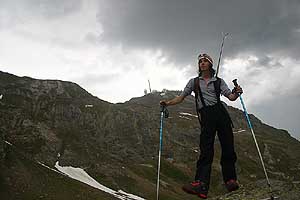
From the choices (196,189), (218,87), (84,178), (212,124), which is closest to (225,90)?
(218,87)

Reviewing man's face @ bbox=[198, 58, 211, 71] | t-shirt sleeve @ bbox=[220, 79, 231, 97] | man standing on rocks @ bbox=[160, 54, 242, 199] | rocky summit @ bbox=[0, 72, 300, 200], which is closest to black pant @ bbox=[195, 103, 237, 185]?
man standing on rocks @ bbox=[160, 54, 242, 199]

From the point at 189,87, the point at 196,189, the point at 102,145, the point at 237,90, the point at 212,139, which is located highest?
the point at 102,145

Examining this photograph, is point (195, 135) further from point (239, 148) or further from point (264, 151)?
point (264, 151)

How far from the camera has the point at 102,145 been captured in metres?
139

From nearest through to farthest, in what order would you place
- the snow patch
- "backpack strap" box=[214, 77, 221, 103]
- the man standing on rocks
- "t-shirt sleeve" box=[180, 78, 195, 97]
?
the man standing on rocks < "backpack strap" box=[214, 77, 221, 103] < "t-shirt sleeve" box=[180, 78, 195, 97] < the snow patch

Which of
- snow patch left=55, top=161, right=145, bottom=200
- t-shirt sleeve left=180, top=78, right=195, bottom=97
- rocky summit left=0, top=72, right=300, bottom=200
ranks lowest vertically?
t-shirt sleeve left=180, top=78, right=195, bottom=97

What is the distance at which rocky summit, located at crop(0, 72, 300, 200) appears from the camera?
85312mm

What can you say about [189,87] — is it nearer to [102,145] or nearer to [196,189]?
[196,189]

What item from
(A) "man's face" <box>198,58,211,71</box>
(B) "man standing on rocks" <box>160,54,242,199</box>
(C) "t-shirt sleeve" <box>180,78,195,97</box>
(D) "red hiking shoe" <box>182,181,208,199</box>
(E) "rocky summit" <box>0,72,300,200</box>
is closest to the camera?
(D) "red hiking shoe" <box>182,181,208,199</box>

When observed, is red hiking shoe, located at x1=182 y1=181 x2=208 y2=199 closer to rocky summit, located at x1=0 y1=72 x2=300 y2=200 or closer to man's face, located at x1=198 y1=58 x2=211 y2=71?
man's face, located at x1=198 y1=58 x2=211 y2=71

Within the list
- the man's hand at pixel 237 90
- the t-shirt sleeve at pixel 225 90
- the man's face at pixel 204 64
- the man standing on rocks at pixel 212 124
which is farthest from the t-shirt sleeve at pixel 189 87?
the man's hand at pixel 237 90

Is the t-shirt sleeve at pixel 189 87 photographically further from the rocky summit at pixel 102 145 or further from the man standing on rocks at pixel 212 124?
the rocky summit at pixel 102 145

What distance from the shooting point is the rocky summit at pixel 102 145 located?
85312 mm

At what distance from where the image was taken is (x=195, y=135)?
566 ft
